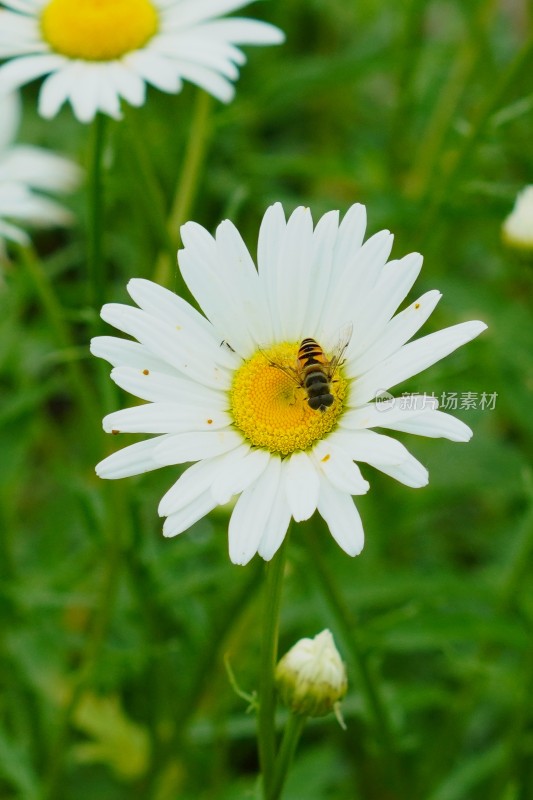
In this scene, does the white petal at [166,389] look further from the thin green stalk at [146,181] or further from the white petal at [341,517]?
the thin green stalk at [146,181]

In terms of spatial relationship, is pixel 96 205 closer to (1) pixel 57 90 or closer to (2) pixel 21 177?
(1) pixel 57 90

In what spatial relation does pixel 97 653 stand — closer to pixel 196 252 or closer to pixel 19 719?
pixel 19 719

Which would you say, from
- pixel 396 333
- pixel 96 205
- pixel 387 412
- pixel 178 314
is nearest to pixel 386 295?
pixel 396 333

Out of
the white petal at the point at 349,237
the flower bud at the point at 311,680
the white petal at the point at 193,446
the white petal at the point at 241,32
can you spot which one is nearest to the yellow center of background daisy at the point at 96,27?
the white petal at the point at 241,32

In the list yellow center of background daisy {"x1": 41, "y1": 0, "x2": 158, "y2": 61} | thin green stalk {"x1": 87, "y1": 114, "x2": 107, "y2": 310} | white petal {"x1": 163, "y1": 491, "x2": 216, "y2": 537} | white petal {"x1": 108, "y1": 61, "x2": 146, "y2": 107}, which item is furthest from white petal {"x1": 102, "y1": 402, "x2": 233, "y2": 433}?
yellow center of background daisy {"x1": 41, "y1": 0, "x2": 158, "y2": 61}

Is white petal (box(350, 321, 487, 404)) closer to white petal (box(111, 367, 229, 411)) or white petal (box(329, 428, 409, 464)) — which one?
white petal (box(329, 428, 409, 464))

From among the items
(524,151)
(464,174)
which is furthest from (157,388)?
(524,151)
